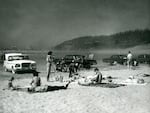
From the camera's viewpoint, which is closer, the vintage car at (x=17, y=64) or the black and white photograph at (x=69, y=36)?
the black and white photograph at (x=69, y=36)

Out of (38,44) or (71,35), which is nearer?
(38,44)

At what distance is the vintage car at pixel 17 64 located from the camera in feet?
42.7

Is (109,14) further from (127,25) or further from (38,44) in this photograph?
(38,44)

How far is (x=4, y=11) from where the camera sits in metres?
7.60

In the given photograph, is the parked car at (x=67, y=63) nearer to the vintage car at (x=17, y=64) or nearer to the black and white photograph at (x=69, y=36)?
the vintage car at (x=17, y=64)

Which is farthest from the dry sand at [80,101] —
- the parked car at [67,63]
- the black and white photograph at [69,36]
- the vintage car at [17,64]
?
the parked car at [67,63]

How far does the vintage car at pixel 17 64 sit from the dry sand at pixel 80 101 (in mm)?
5266

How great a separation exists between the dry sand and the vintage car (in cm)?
527

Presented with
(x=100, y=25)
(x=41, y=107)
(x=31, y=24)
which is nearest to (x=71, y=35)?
(x=100, y=25)

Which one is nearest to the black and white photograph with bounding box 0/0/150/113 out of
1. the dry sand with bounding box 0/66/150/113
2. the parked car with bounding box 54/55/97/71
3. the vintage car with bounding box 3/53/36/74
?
the dry sand with bounding box 0/66/150/113

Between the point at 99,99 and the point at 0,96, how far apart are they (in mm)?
2539

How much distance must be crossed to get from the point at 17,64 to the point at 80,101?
7182 mm

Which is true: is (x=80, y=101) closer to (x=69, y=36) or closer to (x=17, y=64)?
(x=69, y=36)

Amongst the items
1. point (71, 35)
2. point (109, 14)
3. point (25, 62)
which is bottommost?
point (25, 62)
